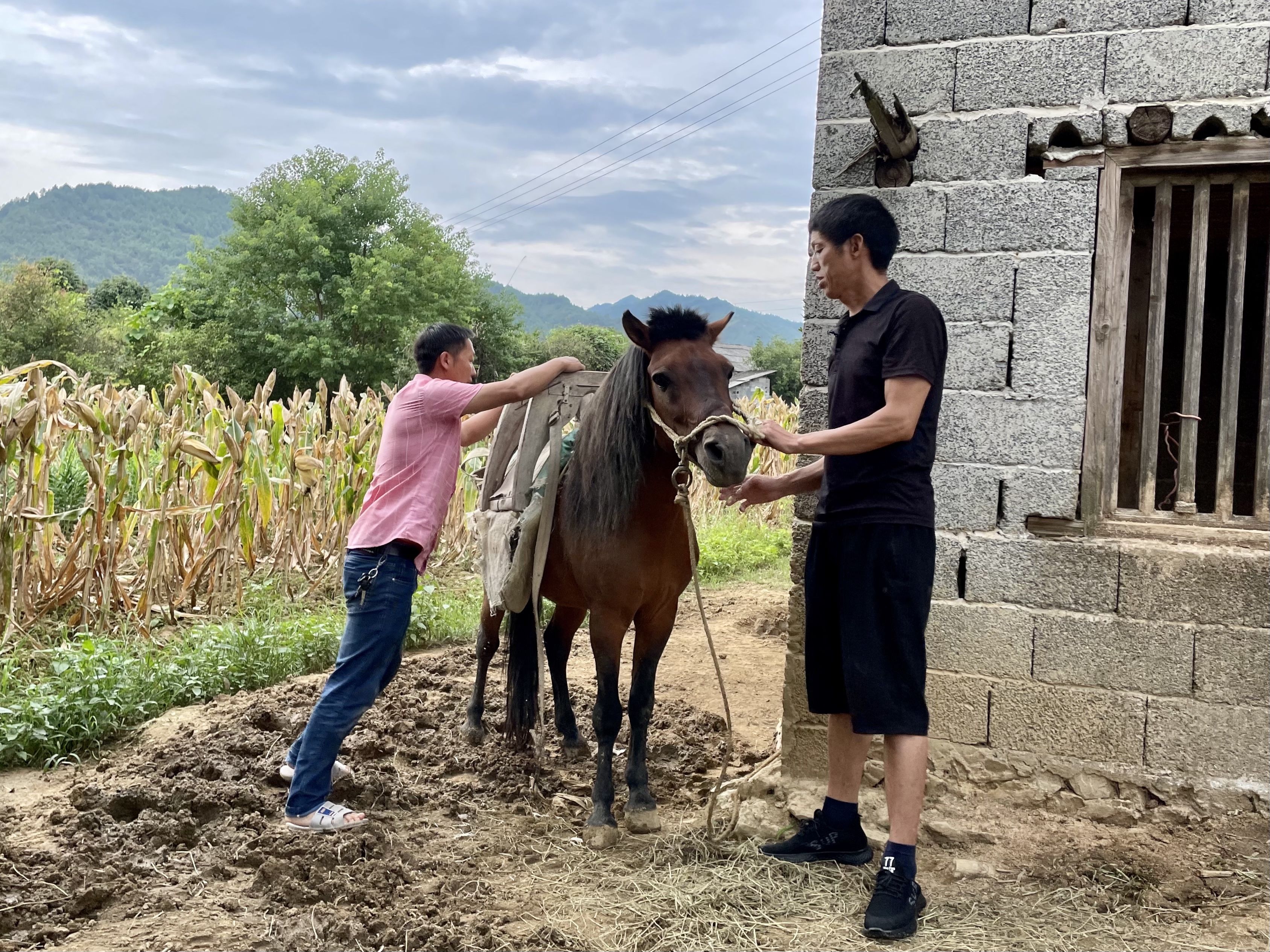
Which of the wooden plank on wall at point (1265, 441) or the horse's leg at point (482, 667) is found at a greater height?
the wooden plank on wall at point (1265, 441)

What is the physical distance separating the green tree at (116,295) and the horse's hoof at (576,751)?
51715 mm

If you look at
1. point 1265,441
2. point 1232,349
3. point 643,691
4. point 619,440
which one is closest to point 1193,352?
point 1232,349

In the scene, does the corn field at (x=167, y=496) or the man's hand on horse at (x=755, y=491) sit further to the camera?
the corn field at (x=167, y=496)

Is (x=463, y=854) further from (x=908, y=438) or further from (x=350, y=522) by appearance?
(x=350, y=522)

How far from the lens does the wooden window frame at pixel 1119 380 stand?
3.28 m

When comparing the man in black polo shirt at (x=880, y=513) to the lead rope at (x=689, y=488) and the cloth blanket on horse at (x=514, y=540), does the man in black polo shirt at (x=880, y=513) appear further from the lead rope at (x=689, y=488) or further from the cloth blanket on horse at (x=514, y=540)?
the cloth blanket on horse at (x=514, y=540)

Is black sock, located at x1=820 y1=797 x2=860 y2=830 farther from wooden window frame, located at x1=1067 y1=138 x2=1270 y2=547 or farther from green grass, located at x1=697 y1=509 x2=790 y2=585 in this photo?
green grass, located at x1=697 y1=509 x2=790 y2=585

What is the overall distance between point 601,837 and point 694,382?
1826 millimetres

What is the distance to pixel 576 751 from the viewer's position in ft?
15.4

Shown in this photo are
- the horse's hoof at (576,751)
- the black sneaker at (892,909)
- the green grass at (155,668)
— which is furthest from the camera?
the horse's hoof at (576,751)

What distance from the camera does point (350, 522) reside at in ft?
24.5

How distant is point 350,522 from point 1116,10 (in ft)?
20.4

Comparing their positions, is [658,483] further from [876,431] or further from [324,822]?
[324,822]

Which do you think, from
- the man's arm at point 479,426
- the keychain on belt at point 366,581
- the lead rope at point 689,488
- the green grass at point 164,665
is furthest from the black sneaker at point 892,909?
the green grass at point 164,665
